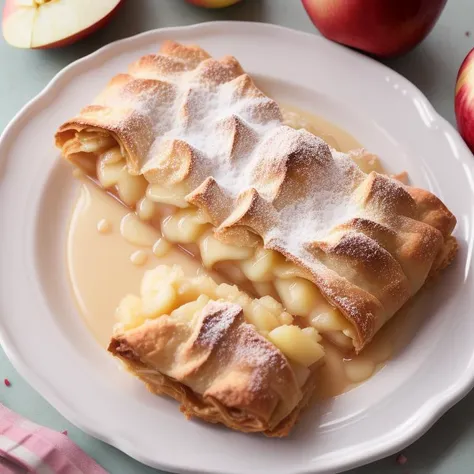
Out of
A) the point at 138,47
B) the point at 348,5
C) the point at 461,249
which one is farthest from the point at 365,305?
the point at 138,47

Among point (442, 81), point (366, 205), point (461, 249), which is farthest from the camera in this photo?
point (442, 81)

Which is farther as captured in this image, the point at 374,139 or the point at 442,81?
the point at 442,81

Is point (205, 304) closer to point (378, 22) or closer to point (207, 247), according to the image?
point (207, 247)

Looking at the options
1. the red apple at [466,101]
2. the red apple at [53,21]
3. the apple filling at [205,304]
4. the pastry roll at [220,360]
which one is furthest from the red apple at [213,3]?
the pastry roll at [220,360]

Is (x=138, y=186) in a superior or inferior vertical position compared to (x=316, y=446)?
superior

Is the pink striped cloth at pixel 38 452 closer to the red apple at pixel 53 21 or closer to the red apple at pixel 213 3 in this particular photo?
the red apple at pixel 53 21

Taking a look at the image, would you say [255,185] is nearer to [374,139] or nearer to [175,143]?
[175,143]

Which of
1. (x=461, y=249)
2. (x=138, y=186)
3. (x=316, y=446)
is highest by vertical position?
(x=138, y=186)
